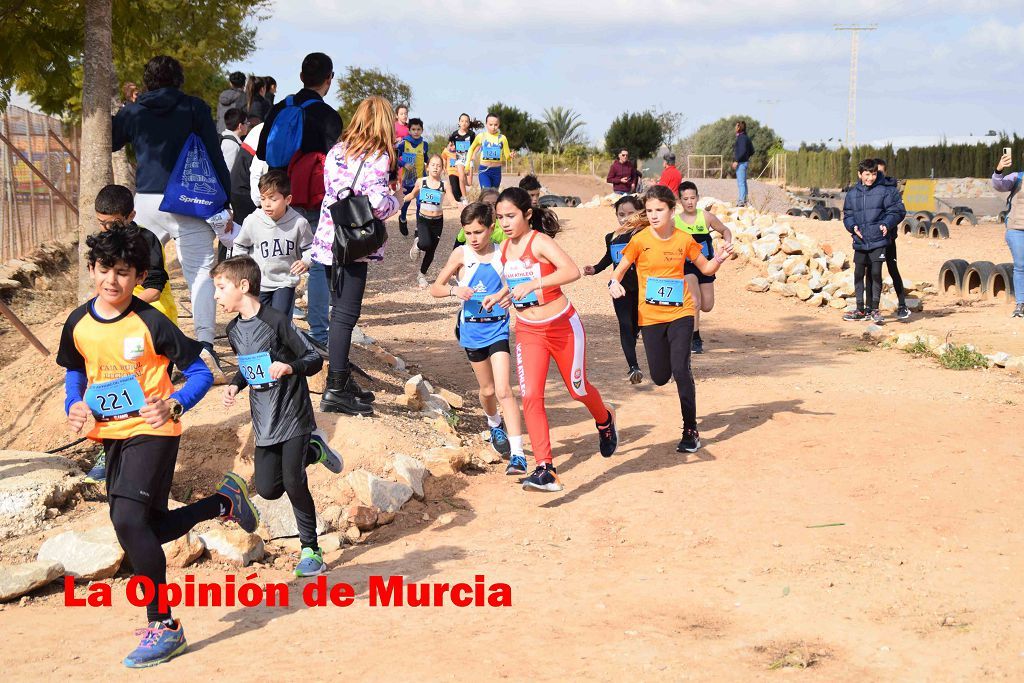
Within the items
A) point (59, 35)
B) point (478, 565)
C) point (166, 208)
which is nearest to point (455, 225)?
point (59, 35)

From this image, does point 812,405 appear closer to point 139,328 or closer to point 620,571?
point 620,571

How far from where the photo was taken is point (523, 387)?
23.1 feet

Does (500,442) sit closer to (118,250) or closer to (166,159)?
(166,159)

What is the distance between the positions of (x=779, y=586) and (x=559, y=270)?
247 cm

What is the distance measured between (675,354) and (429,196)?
7506mm

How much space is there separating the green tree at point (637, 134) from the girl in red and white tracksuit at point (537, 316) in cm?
5251

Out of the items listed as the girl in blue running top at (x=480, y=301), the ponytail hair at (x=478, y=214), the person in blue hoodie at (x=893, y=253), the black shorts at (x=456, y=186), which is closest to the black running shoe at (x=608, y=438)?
the girl in blue running top at (x=480, y=301)

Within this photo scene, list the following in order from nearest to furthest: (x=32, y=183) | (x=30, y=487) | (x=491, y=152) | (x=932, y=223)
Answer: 1. (x=30, y=487)
2. (x=32, y=183)
3. (x=491, y=152)
4. (x=932, y=223)

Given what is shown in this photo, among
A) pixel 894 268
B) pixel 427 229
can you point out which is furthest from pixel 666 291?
pixel 894 268

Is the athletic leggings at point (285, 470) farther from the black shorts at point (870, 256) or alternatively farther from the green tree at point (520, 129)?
the green tree at point (520, 129)

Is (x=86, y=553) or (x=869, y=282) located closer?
(x=86, y=553)

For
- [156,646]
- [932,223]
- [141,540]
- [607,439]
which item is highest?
[932,223]

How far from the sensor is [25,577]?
543cm

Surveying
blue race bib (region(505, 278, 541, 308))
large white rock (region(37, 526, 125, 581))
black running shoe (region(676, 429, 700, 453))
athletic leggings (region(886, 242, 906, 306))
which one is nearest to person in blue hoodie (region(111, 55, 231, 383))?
large white rock (region(37, 526, 125, 581))
